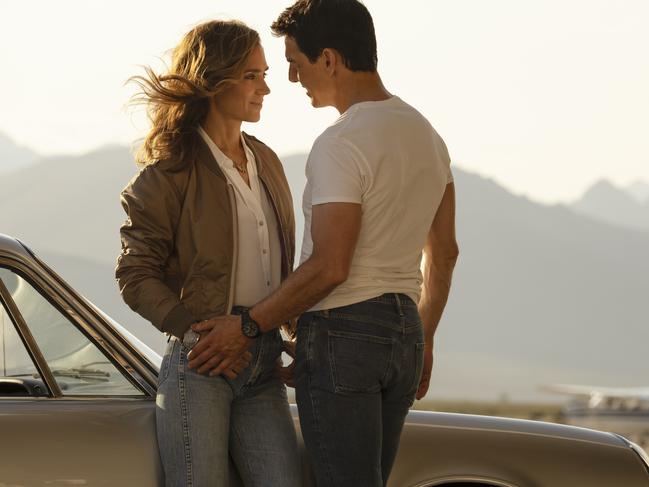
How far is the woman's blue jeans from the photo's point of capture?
3.76 m

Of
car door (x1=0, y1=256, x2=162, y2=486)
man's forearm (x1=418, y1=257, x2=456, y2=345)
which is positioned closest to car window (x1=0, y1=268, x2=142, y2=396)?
car door (x1=0, y1=256, x2=162, y2=486)

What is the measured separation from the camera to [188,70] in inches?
155

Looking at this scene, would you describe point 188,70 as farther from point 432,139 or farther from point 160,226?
point 432,139

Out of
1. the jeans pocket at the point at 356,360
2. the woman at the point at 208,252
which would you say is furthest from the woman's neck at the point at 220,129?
the jeans pocket at the point at 356,360

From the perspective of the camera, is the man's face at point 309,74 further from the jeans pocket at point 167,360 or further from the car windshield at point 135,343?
the car windshield at point 135,343

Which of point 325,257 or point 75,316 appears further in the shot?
point 75,316

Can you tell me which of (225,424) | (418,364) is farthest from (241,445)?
(418,364)

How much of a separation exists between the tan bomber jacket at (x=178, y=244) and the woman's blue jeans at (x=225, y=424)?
14cm

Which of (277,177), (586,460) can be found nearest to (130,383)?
(277,177)

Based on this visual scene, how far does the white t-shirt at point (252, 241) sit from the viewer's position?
3848mm

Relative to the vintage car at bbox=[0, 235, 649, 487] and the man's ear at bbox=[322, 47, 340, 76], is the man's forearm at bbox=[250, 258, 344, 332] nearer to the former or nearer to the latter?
the man's ear at bbox=[322, 47, 340, 76]

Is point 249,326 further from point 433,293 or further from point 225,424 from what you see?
point 433,293

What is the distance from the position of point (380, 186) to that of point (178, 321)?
710 millimetres

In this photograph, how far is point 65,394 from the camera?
4078 millimetres
